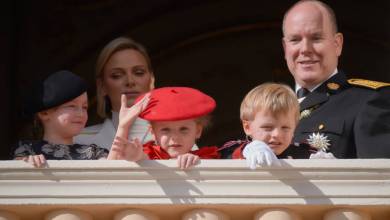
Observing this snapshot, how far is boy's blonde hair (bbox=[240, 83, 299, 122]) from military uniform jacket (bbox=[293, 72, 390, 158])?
0.32 m

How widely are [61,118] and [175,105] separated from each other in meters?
0.57

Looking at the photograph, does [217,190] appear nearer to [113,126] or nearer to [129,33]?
[113,126]

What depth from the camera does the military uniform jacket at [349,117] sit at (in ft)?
16.9

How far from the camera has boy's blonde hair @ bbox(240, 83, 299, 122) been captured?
4945 millimetres

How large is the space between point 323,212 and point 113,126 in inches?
60.5

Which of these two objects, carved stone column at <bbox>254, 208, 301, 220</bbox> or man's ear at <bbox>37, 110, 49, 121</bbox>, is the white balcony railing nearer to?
carved stone column at <bbox>254, 208, 301, 220</bbox>

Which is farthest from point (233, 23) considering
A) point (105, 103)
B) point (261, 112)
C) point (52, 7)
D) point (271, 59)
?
point (261, 112)

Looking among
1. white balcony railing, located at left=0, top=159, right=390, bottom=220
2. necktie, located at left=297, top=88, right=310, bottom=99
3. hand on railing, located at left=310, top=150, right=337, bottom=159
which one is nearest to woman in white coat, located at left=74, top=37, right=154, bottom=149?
necktie, located at left=297, top=88, right=310, bottom=99

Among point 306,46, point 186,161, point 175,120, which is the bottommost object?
point 186,161

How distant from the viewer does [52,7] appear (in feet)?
31.2

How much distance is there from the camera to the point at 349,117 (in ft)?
17.4

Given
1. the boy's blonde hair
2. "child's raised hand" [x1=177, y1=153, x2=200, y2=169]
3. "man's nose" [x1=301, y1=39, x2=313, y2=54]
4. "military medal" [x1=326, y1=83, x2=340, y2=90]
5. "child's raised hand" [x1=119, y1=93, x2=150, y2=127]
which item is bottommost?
"child's raised hand" [x1=177, y1=153, x2=200, y2=169]

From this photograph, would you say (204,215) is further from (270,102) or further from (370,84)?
(370,84)

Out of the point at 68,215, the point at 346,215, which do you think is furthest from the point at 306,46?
the point at 68,215
